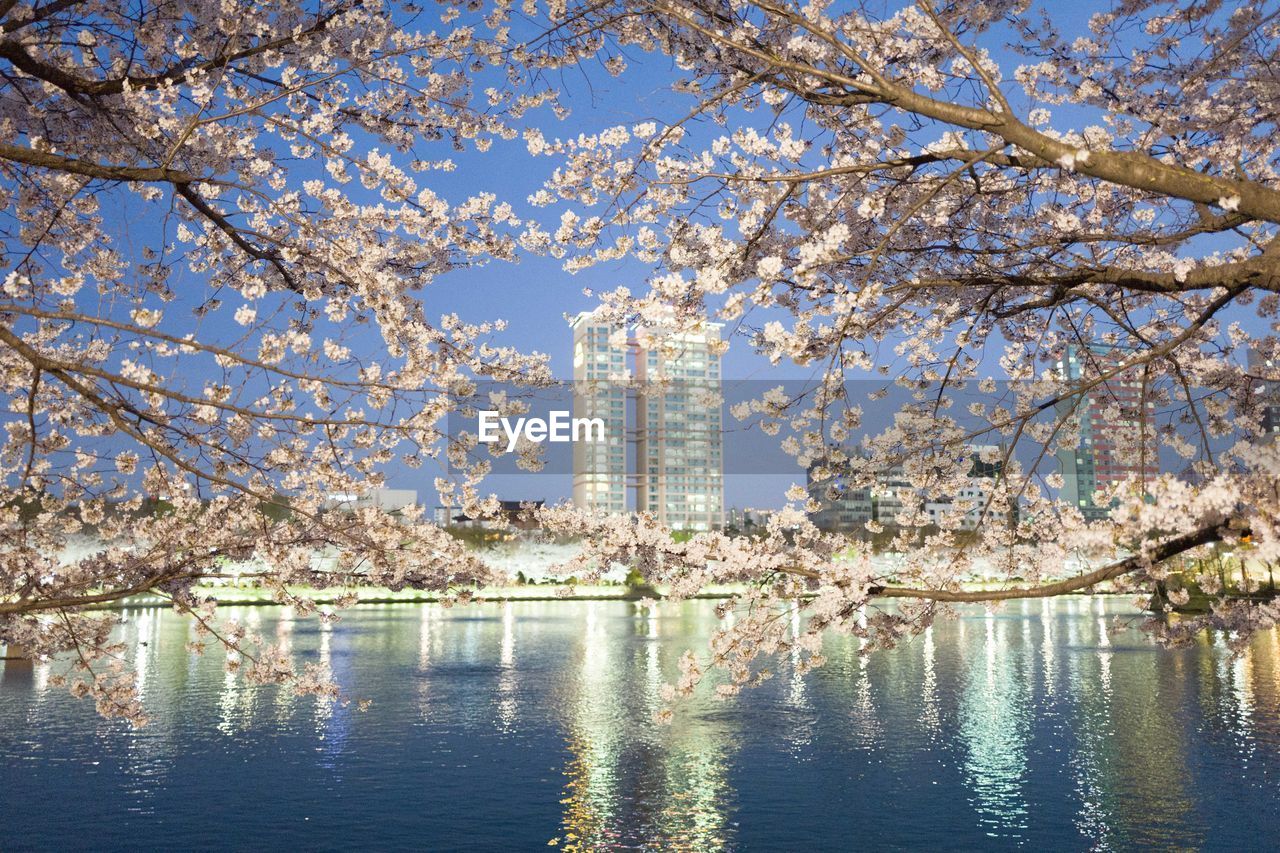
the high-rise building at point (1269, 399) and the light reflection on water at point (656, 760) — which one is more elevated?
the high-rise building at point (1269, 399)

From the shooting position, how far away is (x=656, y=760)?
734 inches

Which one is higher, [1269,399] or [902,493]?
[1269,399]

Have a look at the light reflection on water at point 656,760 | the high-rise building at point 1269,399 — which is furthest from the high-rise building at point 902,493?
the high-rise building at point 1269,399

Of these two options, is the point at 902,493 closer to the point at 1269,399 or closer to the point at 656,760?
the point at 1269,399

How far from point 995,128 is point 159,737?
69.6ft

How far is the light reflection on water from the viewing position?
554 inches

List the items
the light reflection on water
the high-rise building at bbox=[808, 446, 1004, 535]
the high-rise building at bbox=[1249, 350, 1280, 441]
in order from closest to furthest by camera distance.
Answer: the high-rise building at bbox=[808, 446, 1004, 535]
the high-rise building at bbox=[1249, 350, 1280, 441]
the light reflection on water

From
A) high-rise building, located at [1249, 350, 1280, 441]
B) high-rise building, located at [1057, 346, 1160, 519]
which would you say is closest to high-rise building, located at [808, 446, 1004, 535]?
high-rise building, located at [1057, 346, 1160, 519]

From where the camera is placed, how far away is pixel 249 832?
13.9 metres

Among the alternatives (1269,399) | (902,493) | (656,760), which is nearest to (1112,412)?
(1269,399)

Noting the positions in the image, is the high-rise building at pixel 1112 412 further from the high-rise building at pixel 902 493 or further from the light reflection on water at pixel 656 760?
the light reflection on water at pixel 656 760

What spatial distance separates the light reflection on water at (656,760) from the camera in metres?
14.1

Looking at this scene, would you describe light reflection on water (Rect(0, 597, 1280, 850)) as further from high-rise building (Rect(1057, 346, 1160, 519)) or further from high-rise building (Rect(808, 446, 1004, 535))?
high-rise building (Rect(1057, 346, 1160, 519))

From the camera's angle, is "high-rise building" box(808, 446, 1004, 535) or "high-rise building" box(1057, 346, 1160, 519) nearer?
"high-rise building" box(808, 446, 1004, 535)
